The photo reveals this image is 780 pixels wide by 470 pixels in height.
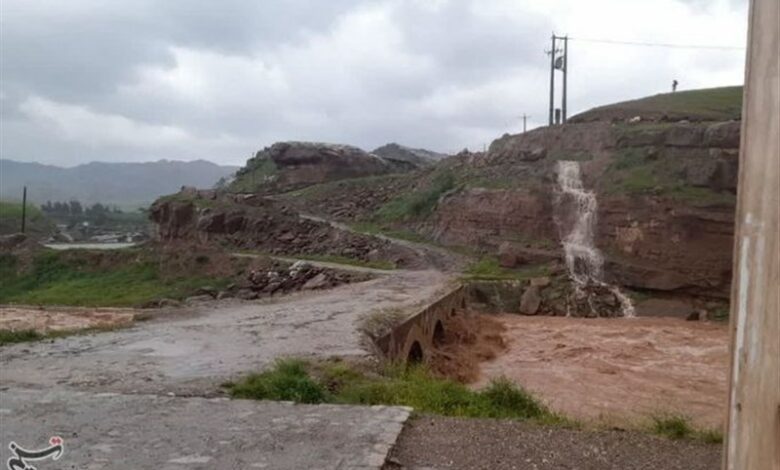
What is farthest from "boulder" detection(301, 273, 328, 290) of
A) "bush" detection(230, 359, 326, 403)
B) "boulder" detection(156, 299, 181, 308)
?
"bush" detection(230, 359, 326, 403)

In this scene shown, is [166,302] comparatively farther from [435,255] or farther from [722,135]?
[722,135]

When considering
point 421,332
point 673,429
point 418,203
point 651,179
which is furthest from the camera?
point 418,203

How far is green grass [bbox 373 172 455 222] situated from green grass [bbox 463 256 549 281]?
6.53 m

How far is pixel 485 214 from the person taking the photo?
28.7 metres

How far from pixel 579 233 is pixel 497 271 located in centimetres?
372

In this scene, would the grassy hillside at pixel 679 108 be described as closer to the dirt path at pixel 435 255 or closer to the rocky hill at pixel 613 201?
the rocky hill at pixel 613 201

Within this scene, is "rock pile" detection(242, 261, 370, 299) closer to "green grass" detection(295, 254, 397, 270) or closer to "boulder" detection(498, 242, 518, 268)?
"green grass" detection(295, 254, 397, 270)

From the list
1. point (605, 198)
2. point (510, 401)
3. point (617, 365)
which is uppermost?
point (605, 198)

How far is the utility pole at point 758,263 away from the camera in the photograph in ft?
4.92

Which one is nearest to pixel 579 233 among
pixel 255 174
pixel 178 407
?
pixel 178 407

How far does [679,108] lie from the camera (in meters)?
35.2

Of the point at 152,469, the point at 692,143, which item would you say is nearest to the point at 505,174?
the point at 692,143

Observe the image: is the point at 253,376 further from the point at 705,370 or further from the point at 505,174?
the point at 505,174

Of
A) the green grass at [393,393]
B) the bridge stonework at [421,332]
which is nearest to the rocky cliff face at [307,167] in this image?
Result: the bridge stonework at [421,332]
